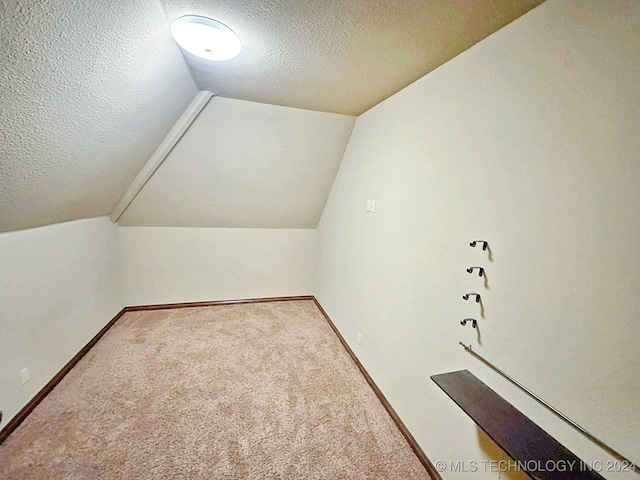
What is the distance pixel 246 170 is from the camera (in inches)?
101

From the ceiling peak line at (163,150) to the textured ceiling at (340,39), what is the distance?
191 millimetres

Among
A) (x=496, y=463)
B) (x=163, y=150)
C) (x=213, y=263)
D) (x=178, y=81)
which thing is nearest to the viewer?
(x=496, y=463)

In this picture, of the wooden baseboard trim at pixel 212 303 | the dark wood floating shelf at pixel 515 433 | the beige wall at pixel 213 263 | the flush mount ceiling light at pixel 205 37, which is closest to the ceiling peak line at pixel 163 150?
the beige wall at pixel 213 263

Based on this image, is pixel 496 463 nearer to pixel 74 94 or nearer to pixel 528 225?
pixel 528 225

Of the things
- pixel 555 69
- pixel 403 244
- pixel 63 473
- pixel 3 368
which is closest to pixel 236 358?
pixel 63 473

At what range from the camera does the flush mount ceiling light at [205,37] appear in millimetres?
1110

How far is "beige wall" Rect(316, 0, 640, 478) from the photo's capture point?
2.49ft

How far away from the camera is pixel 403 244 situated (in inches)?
66.8

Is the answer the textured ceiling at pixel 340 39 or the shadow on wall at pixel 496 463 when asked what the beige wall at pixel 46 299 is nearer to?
the textured ceiling at pixel 340 39

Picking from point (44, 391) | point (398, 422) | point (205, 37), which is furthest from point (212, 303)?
point (205, 37)

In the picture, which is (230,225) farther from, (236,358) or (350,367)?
(350,367)

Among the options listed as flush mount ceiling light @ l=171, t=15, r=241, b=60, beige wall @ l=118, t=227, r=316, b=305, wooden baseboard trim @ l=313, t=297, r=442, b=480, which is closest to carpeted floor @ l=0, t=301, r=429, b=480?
wooden baseboard trim @ l=313, t=297, r=442, b=480

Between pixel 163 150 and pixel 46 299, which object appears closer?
pixel 46 299

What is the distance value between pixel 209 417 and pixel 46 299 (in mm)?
1339
